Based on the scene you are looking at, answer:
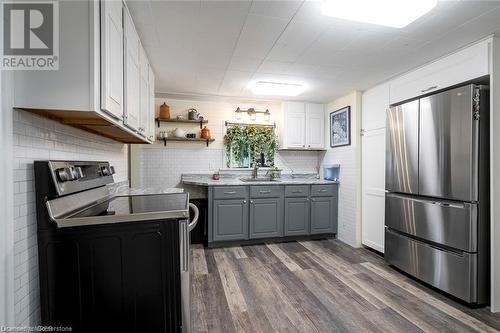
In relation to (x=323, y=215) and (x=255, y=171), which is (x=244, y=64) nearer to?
(x=255, y=171)

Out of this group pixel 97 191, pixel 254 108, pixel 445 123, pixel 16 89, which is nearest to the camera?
pixel 16 89

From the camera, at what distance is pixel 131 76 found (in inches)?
66.7

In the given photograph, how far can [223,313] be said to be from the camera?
6.08 feet

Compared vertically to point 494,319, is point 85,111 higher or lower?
higher


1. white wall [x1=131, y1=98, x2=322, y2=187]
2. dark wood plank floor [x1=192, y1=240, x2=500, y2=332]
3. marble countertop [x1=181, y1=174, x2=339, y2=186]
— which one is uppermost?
white wall [x1=131, y1=98, x2=322, y2=187]

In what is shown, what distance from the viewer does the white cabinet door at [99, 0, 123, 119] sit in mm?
1110

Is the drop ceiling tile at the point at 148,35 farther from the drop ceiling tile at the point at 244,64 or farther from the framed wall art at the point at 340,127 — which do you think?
the framed wall art at the point at 340,127

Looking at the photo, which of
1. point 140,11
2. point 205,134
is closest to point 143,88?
point 140,11

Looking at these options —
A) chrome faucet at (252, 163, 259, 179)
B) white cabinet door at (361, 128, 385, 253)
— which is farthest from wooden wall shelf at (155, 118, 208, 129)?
white cabinet door at (361, 128, 385, 253)

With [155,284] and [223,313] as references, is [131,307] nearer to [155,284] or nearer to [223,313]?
[155,284]

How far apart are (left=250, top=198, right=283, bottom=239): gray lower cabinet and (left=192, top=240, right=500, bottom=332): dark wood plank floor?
0.44m

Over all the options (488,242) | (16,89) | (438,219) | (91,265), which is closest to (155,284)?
(91,265)

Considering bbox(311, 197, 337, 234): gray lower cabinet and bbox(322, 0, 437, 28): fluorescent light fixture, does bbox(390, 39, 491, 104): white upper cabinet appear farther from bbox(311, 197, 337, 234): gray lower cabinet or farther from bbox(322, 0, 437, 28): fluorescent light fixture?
bbox(311, 197, 337, 234): gray lower cabinet

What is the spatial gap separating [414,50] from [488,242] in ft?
5.62
